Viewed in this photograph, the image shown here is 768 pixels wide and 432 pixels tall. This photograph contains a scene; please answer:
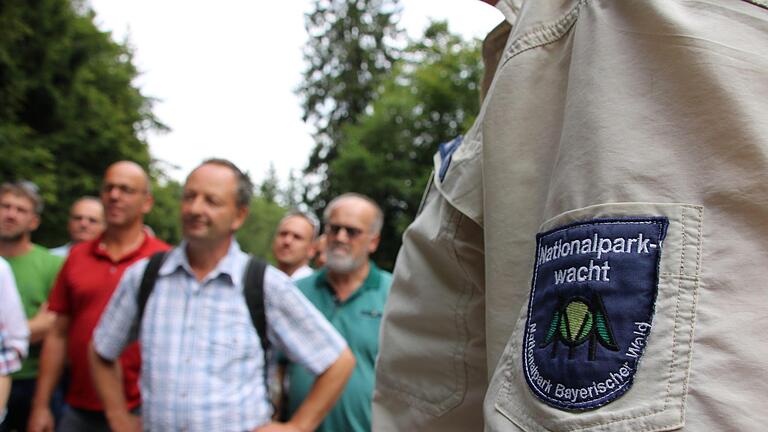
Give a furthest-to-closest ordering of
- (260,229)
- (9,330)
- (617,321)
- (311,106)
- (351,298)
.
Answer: (260,229) < (311,106) < (351,298) < (9,330) < (617,321)

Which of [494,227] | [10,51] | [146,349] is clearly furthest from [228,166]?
[10,51]

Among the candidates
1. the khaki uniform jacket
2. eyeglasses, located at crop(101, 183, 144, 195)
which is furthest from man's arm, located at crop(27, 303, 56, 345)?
the khaki uniform jacket

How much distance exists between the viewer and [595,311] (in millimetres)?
802

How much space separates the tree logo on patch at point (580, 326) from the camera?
31.1 inches

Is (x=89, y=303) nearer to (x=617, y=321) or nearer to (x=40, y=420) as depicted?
(x=40, y=420)

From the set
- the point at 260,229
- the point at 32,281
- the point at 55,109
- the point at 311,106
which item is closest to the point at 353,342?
the point at 32,281

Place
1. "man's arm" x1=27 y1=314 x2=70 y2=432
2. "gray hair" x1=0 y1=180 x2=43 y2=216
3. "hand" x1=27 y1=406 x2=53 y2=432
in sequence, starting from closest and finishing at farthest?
1. "man's arm" x1=27 y1=314 x2=70 y2=432
2. "hand" x1=27 y1=406 x2=53 y2=432
3. "gray hair" x1=0 y1=180 x2=43 y2=216

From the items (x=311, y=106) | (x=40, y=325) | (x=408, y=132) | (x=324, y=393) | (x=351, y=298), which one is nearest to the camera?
(x=324, y=393)

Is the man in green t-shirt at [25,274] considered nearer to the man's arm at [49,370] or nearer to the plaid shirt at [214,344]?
the man's arm at [49,370]

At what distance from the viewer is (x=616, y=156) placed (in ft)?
2.72

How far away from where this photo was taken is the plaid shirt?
3.20m

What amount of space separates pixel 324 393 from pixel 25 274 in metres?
3.15

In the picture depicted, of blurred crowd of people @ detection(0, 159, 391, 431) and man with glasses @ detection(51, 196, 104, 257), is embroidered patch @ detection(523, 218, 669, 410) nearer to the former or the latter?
blurred crowd of people @ detection(0, 159, 391, 431)

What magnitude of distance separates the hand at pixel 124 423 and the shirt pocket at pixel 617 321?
126 inches
